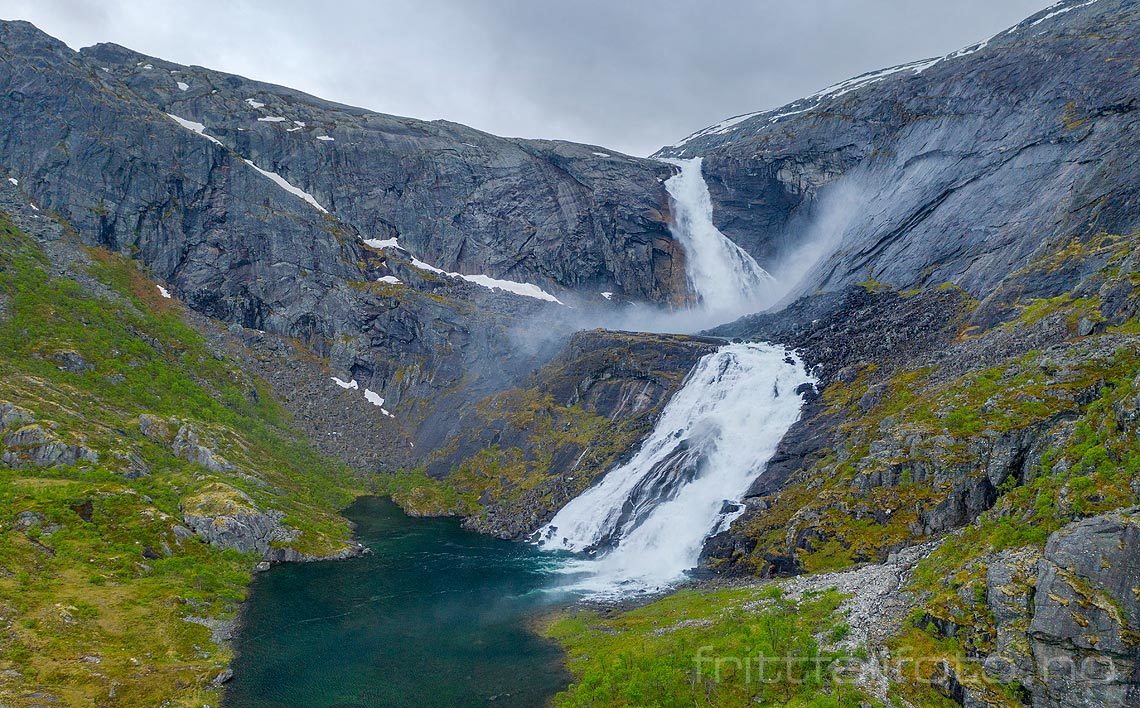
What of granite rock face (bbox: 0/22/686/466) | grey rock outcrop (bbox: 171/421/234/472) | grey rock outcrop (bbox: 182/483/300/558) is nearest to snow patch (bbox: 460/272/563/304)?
granite rock face (bbox: 0/22/686/466)

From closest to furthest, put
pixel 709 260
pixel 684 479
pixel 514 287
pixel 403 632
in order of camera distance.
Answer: pixel 403 632, pixel 684 479, pixel 514 287, pixel 709 260

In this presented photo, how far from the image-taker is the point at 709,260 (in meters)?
116

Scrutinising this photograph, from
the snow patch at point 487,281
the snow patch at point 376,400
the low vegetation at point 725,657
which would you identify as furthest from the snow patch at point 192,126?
the low vegetation at point 725,657

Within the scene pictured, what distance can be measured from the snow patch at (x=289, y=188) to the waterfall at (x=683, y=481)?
80.7 metres

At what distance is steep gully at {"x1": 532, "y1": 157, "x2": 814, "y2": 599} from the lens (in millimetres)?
50094

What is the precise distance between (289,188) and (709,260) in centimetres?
7825

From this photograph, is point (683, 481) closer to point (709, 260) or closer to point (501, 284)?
point (501, 284)

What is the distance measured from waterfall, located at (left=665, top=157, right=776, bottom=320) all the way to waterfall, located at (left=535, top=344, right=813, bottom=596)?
3900 centimetres

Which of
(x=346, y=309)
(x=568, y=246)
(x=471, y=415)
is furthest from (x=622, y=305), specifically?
(x=346, y=309)

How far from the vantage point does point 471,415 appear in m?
86.6

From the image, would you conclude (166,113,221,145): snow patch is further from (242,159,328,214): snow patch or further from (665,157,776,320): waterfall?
(665,157,776,320): waterfall

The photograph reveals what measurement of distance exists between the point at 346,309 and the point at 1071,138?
9821cm

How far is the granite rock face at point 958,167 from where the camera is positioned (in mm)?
61094

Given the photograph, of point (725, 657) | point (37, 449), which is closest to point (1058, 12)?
point (725, 657)
